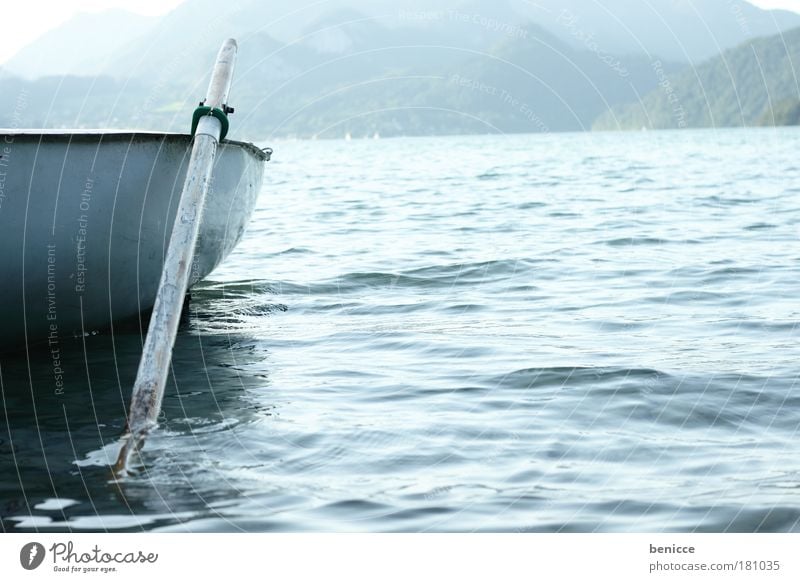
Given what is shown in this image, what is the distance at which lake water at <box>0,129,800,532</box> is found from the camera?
4090 millimetres

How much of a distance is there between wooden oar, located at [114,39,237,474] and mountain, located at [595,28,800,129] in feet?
291

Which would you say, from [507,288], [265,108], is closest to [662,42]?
[265,108]

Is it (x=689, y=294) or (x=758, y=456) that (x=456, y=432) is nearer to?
(x=758, y=456)

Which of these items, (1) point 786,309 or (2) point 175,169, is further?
(1) point 786,309

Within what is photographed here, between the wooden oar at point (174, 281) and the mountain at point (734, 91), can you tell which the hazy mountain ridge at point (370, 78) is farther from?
the wooden oar at point (174, 281)

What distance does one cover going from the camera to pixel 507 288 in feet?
31.6

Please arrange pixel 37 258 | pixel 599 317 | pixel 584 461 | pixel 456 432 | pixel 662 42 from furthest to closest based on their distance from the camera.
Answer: pixel 662 42
pixel 599 317
pixel 37 258
pixel 456 432
pixel 584 461

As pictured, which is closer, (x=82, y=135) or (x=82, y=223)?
(x=82, y=135)

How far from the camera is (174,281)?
5730mm

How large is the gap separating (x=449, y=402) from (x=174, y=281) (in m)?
1.69

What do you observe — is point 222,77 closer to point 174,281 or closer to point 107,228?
point 107,228

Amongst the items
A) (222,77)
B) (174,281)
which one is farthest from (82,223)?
(222,77)

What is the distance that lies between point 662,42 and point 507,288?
145 meters

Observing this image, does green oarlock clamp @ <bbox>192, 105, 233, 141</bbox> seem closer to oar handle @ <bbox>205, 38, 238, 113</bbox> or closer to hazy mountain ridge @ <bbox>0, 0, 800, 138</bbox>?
oar handle @ <bbox>205, 38, 238, 113</bbox>
